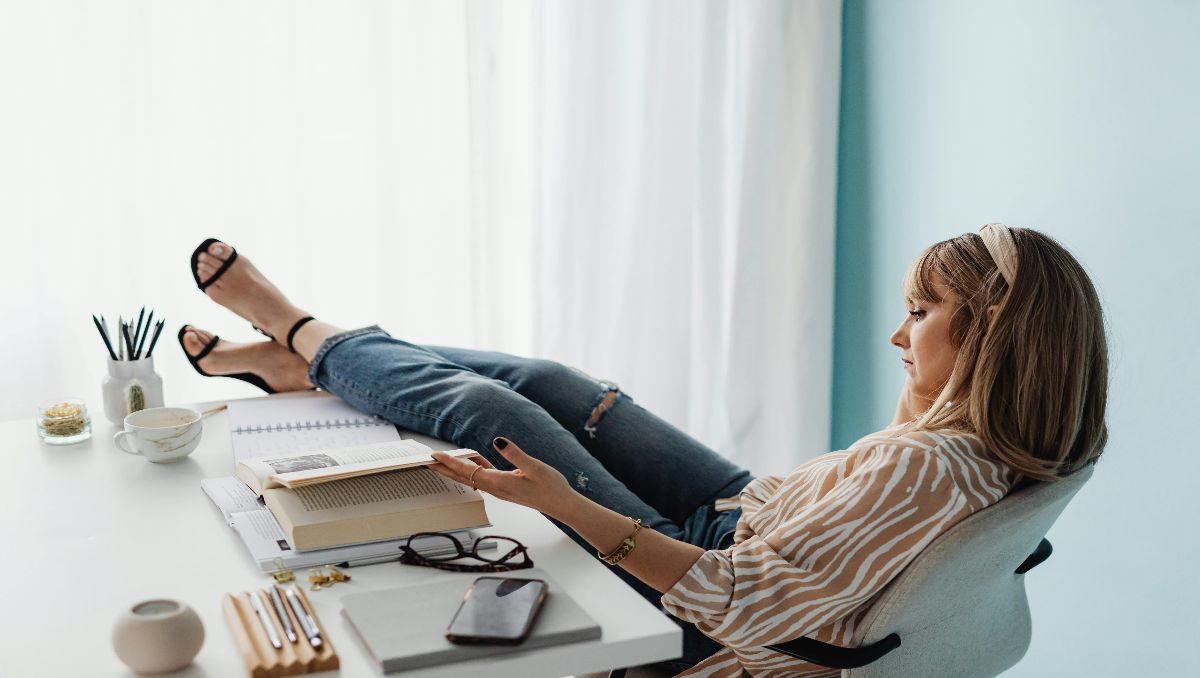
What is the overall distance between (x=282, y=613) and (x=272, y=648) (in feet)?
0.23

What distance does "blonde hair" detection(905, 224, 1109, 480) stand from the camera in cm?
111

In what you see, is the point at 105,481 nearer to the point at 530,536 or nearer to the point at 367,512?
the point at 367,512

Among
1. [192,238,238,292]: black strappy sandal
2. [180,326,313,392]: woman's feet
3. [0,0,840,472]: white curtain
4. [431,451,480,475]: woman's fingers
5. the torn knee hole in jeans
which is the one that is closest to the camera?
[431,451,480,475]: woman's fingers

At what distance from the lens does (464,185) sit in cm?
269

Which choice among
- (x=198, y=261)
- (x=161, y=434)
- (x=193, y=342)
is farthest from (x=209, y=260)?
(x=161, y=434)

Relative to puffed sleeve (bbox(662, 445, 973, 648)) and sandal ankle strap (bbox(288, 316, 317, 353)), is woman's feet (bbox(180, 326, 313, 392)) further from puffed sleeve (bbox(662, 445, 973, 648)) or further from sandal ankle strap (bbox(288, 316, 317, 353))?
puffed sleeve (bbox(662, 445, 973, 648))

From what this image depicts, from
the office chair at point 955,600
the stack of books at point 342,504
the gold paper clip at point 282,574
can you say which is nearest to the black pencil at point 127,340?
the stack of books at point 342,504

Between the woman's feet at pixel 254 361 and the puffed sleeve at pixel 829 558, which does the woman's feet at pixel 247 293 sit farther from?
the puffed sleeve at pixel 829 558

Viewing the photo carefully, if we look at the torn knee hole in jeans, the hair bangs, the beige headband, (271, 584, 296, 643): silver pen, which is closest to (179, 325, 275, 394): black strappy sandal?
the torn knee hole in jeans

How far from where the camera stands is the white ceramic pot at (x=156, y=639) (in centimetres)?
82

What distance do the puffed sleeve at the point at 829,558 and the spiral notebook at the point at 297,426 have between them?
0.56 metres

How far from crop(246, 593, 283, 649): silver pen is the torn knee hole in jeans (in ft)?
2.60

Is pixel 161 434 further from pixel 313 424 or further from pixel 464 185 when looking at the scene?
pixel 464 185

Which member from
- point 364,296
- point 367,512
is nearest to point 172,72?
point 364,296
